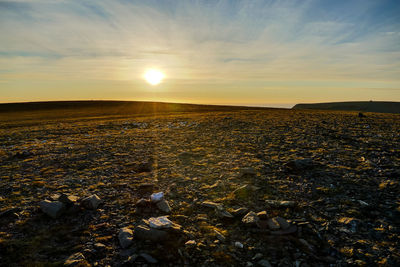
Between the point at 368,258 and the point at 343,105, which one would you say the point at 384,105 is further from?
the point at 368,258

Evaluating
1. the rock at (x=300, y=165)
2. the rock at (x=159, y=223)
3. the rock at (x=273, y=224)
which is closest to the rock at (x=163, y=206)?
the rock at (x=159, y=223)

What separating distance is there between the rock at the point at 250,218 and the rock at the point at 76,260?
3942 mm

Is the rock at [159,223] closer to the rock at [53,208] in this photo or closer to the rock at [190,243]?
the rock at [190,243]

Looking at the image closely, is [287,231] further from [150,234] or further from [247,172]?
[247,172]

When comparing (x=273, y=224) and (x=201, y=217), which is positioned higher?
(x=273, y=224)

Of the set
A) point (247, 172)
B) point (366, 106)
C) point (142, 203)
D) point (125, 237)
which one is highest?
point (366, 106)

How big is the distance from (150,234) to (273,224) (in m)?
3.19

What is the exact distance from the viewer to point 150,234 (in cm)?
530

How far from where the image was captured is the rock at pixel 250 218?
578cm

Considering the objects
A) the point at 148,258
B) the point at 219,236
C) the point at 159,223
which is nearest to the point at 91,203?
the point at 159,223

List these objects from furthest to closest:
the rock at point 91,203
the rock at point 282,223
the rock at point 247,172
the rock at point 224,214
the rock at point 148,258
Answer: the rock at point 247,172
the rock at point 91,203
the rock at point 224,214
the rock at point 282,223
the rock at point 148,258

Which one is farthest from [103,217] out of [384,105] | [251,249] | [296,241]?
[384,105]

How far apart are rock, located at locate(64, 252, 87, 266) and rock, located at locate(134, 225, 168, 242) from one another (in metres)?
1.21

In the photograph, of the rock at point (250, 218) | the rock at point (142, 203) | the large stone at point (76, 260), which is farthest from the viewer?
the rock at point (142, 203)
